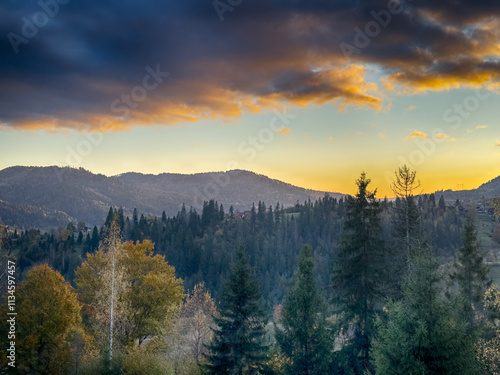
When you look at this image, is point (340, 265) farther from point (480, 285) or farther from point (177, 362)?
point (177, 362)

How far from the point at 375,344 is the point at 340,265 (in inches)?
412

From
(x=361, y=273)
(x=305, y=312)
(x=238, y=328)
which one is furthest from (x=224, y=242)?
(x=238, y=328)

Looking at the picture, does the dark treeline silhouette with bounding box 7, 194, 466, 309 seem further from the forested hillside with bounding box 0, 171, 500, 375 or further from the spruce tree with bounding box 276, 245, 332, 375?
the spruce tree with bounding box 276, 245, 332, 375

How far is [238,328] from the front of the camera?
24.0 metres

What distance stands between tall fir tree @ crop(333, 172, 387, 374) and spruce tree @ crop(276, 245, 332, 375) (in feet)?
6.07

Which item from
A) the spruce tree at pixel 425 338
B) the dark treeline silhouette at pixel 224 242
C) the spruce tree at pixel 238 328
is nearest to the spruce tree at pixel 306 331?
the spruce tree at pixel 238 328

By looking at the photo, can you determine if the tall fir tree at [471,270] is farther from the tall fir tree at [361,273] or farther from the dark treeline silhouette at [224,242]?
the dark treeline silhouette at [224,242]

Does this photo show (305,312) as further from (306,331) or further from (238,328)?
(238,328)

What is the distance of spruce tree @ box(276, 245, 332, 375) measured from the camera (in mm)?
26578

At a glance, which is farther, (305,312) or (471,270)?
(471,270)

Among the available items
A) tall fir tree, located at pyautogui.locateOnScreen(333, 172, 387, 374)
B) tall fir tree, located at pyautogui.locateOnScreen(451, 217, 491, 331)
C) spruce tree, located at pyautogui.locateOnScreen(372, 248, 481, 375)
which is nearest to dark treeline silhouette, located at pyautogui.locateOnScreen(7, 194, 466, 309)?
tall fir tree, located at pyautogui.locateOnScreen(451, 217, 491, 331)

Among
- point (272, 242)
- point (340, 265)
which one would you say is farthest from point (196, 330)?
point (272, 242)

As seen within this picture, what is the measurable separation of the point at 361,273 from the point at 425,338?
1132cm

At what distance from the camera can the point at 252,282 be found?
2453cm
